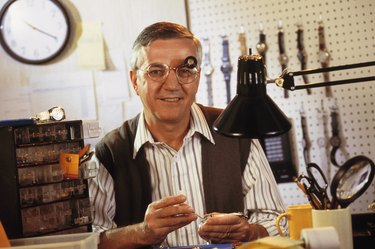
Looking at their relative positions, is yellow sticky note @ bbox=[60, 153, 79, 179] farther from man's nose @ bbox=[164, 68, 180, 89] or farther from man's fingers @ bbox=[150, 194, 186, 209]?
man's nose @ bbox=[164, 68, 180, 89]

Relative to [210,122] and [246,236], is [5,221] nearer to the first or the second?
[246,236]

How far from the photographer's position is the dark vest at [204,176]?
2471 millimetres

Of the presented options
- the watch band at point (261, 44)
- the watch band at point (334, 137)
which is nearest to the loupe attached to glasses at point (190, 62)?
the watch band at point (261, 44)

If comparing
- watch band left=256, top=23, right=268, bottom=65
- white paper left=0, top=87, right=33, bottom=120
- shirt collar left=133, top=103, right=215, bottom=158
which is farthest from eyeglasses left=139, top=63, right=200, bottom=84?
white paper left=0, top=87, right=33, bottom=120

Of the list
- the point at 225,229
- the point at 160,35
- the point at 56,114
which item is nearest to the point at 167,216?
the point at 225,229

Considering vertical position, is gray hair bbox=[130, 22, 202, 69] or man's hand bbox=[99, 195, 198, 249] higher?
gray hair bbox=[130, 22, 202, 69]

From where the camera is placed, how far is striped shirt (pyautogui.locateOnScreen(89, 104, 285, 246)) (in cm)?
244

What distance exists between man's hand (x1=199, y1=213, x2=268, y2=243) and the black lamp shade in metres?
0.50

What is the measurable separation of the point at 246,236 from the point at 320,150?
1460 millimetres

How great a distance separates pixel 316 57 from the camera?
350 centimetres

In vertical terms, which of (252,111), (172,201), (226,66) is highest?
(226,66)

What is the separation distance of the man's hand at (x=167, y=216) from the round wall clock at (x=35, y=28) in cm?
196

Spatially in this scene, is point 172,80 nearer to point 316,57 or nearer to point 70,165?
point 70,165

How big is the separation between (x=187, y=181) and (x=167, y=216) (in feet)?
1.44
